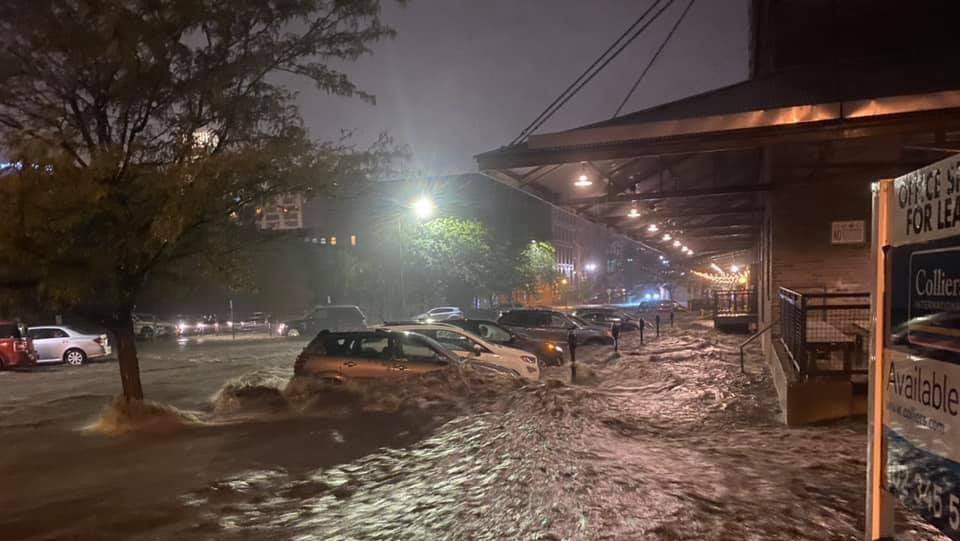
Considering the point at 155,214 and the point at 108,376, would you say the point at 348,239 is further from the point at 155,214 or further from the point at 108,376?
the point at 155,214

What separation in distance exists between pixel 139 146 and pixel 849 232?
12.3 metres

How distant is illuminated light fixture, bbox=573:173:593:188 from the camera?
1411 centimetres

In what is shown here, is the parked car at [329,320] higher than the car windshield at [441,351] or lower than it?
lower

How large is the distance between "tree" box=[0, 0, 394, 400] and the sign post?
7.64 metres

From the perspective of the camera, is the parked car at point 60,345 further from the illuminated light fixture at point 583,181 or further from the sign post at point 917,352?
the sign post at point 917,352

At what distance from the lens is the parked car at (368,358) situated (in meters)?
12.0

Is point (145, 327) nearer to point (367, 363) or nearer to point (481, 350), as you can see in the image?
point (481, 350)

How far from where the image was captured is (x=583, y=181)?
14.4 metres

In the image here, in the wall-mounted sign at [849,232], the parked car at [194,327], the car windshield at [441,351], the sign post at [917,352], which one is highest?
the wall-mounted sign at [849,232]

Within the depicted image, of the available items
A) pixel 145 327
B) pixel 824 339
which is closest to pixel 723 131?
pixel 824 339

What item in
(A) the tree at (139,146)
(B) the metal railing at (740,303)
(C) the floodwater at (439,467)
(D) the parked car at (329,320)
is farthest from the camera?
(D) the parked car at (329,320)

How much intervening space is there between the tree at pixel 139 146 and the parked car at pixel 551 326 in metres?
11.5

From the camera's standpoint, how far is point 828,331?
1106 cm


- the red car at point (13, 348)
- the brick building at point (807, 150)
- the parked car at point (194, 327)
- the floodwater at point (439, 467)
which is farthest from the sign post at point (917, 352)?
the parked car at point (194, 327)
